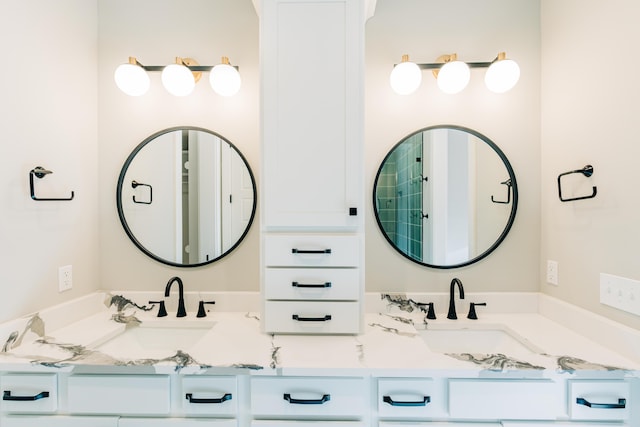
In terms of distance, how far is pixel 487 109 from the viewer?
1745 mm

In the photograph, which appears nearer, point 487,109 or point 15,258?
point 15,258

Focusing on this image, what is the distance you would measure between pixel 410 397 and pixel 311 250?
0.66m

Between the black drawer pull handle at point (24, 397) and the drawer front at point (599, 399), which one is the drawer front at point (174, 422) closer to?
the black drawer pull handle at point (24, 397)

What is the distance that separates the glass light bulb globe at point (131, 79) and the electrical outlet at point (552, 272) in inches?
88.0

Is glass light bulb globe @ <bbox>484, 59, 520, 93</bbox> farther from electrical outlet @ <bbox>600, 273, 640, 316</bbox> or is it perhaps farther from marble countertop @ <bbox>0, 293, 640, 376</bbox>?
marble countertop @ <bbox>0, 293, 640, 376</bbox>

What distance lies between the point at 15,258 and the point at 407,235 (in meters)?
1.74

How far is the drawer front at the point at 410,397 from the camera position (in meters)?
1.17

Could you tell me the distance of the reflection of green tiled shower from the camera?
1.73 meters

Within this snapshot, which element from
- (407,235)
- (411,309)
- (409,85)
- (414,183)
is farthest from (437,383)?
(409,85)

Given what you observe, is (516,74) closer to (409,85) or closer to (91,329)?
(409,85)

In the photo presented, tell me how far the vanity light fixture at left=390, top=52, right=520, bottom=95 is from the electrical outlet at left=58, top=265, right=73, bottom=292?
183 centimetres

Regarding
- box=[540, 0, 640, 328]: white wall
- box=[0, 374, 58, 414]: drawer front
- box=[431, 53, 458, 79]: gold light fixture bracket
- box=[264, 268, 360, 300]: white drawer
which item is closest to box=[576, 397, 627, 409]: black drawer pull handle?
box=[540, 0, 640, 328]: white wall

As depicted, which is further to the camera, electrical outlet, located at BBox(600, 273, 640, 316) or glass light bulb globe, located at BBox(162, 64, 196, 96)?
glass light bulb globe, located at BBox(162, 64, 196, 96)

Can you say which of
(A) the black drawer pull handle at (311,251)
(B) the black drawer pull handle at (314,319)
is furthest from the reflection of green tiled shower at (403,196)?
(B) the black drawer pull handle at (314,319)
